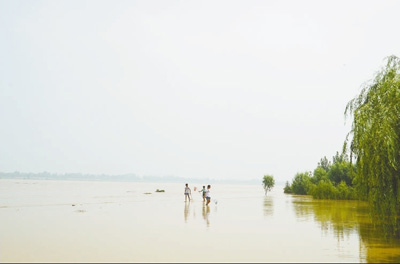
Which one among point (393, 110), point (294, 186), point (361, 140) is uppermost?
point (393, 110)

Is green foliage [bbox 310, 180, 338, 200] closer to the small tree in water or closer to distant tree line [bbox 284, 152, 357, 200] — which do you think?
distant tree line [bbox 284, 152, 357, 200]

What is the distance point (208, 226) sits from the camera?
56.4 feet

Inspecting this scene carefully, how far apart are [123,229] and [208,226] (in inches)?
151

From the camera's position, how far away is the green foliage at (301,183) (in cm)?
6938

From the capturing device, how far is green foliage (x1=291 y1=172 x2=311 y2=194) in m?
69.4

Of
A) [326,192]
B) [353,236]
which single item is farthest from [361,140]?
[326,192]

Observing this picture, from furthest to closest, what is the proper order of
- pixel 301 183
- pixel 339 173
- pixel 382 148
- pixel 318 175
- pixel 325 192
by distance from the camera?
pixel 301 183
pixel 318 175
pixel 339 173
pixel 325 192
pixel 382 148

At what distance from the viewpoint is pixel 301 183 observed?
Answer: 71.1 m

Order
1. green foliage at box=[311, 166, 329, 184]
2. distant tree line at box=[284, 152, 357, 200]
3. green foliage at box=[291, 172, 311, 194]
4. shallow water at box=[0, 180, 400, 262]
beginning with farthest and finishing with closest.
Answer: green foliage at box=[291, 172, 311, 194], green foliage at box=[311, 166, 329, 184], distant tree line at box=[284, 152, 357, 200], shallow water at box=[0, 180, 400, 262]

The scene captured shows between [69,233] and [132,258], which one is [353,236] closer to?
[132,258]

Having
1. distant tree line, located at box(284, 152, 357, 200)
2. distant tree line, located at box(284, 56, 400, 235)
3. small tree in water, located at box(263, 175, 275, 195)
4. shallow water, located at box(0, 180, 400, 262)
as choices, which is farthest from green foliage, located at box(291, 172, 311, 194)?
distant tree line, located at box(284, 56, 400, 235)

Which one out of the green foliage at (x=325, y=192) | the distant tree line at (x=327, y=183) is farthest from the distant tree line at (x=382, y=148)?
the green foliage at (x=325, y=192)

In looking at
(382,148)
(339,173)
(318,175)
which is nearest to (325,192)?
(339,173)

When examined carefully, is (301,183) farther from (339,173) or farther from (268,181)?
(339,173)
